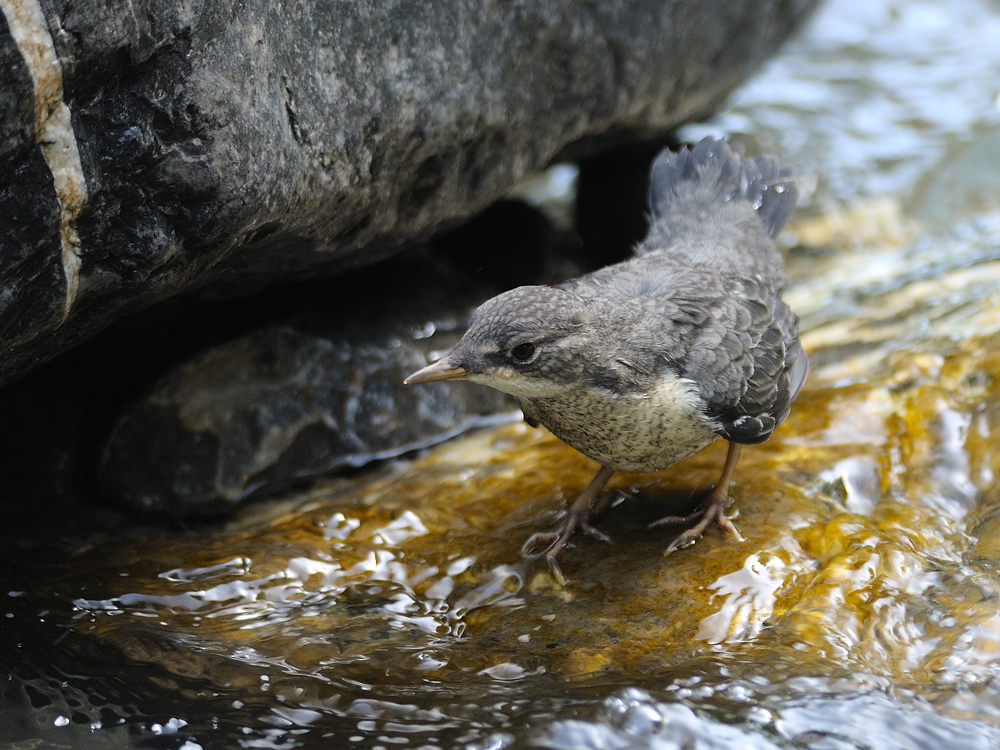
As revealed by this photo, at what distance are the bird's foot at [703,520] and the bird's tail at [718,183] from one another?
4.69 feet

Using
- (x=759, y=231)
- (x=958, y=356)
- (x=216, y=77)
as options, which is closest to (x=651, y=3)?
(x=759, y=231)

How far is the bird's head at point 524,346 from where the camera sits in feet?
10.2

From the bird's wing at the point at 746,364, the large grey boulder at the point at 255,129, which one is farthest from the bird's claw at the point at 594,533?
the large grey boulder at the point at 255,129

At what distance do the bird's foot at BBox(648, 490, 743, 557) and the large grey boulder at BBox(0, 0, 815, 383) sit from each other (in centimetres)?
167

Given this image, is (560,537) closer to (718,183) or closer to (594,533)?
(594,533)

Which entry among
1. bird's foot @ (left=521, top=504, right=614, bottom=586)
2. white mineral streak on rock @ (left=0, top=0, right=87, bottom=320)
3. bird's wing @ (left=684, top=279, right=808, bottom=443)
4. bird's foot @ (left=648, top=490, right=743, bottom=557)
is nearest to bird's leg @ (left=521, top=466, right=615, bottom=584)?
bird's foot @ (left=521, top=504, right=614, bottom=586)

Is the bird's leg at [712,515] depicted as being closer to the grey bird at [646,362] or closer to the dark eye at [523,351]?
the grey bird at [646,362]

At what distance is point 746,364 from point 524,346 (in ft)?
3.00

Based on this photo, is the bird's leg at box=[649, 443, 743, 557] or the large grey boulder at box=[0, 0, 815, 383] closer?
the large grey boulder at box=[0, 0, 815, 383]

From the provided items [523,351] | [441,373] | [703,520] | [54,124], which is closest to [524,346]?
[523,351]

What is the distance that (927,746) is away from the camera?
8.15 feet

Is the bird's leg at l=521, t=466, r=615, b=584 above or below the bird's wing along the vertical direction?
below

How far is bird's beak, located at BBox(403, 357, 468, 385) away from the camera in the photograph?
10.2ft

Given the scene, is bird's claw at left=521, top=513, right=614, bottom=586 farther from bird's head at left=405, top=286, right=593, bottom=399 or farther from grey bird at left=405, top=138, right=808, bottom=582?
bird's head at left=405, top=286, right=593, bottom=399
